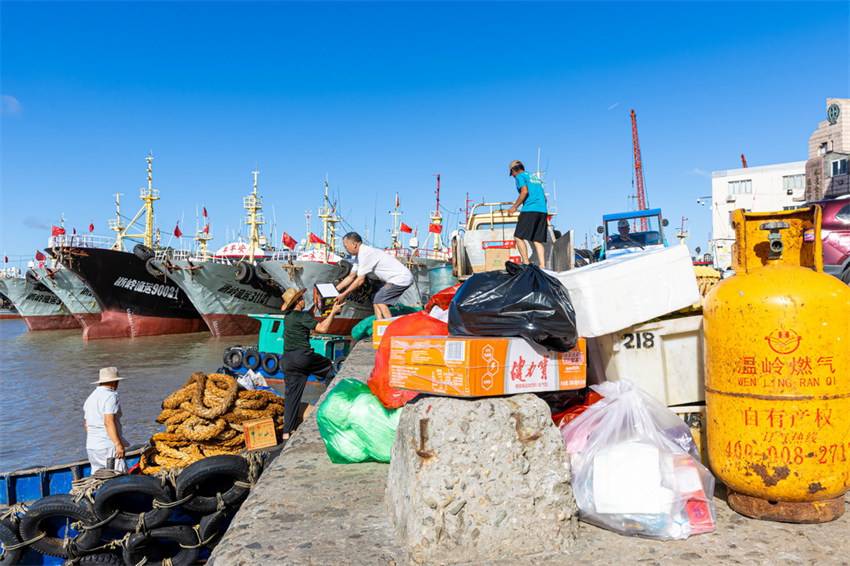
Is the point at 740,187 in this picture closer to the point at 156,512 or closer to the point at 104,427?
the point at 104,427

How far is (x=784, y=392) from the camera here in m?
2.28

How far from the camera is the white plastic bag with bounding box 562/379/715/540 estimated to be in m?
2.28

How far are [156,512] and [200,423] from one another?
1146 mm

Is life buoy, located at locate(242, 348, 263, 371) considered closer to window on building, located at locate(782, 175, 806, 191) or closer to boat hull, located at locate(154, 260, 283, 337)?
boat hull, located at locate(154, 260, 283, 337)

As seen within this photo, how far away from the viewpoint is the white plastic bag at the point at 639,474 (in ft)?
7.49

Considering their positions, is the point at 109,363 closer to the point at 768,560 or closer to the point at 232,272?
the point at 232,272

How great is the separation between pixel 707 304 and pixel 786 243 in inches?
23.6

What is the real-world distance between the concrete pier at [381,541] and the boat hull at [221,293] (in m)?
24.5

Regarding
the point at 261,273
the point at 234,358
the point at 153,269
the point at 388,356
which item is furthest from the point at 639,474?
the point at 153,269

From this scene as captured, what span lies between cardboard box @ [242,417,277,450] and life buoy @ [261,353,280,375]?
7713mm

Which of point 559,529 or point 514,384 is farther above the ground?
point 514,384

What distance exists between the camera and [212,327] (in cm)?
2700

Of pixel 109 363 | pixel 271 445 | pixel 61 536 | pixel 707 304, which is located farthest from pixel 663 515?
pixel 109 363

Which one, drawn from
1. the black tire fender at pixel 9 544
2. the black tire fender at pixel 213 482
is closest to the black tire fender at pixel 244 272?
the black tire fender at pixel 9 544
